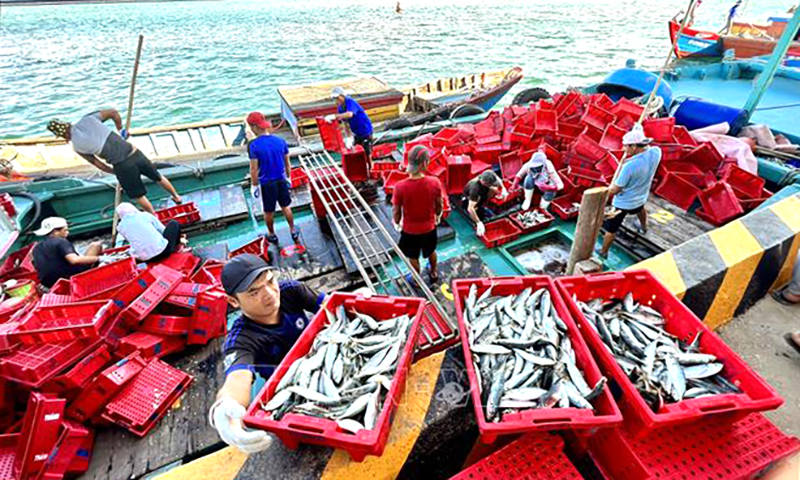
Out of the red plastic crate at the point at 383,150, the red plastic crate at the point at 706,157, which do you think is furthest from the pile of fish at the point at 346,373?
the red plastic crate at the point at 706,157

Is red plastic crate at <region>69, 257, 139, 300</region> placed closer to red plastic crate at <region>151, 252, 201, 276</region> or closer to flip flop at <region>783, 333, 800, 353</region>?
red plastic crate at <region>151, 252, 201, 276</region>

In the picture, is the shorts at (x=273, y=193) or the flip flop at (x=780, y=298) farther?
the shorts at (x=273, y=193)

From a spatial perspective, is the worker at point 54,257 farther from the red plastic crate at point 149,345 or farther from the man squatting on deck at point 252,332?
the man squatting on deck at point 252,332

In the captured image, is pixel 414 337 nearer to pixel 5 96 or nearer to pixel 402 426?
pixel 402 426

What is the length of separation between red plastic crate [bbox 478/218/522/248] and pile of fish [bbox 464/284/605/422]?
3072mm

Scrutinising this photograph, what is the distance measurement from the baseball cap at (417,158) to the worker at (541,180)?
300 centimetres

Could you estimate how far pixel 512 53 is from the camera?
3130cm

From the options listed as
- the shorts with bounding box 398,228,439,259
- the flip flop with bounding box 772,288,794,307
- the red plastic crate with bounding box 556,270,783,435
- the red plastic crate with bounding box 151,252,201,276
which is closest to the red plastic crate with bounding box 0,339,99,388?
the red plastic crate with bounding box 151,252,201,276

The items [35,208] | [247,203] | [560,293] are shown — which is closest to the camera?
[560,293]

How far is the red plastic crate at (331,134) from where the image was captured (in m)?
8.07

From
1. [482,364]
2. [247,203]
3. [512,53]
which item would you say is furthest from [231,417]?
[512,53]

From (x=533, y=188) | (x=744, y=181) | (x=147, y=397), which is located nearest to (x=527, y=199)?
(x=533, y=188)

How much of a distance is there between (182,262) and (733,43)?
23916 mm

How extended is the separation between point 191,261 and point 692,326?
6.28 m
